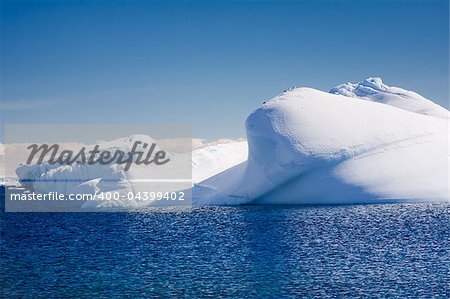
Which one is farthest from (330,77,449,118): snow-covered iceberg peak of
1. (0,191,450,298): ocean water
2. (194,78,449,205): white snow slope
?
(0,191,450,298): ocean water

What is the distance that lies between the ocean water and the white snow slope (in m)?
5.28

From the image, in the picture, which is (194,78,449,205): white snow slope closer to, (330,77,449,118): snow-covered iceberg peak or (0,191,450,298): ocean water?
(0,191,450,298): ocean water

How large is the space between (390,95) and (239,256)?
64.8 meters

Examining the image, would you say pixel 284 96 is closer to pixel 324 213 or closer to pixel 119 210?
pixel 324 213

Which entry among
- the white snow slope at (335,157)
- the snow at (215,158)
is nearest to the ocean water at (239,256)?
the white snow slope at (335,157)

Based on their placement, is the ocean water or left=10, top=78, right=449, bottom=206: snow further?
left=10, top=78, right=449, bottom=206: snow

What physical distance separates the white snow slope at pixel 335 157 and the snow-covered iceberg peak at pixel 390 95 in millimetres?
15821

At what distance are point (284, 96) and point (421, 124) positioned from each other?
16.2 m

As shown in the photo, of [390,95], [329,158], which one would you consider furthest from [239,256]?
[390,95]

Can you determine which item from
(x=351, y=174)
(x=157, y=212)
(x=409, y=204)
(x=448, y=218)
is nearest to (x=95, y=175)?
(x=157, y=212)

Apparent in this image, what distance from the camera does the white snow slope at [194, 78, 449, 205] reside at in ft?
177

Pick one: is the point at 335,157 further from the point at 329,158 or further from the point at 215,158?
the point at 215,158

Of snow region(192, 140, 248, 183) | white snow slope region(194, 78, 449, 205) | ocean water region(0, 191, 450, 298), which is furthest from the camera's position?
snow region(192, 140, 248, 183)

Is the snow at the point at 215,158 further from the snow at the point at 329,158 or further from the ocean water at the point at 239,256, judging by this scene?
the ocean water at the point at 239,256
